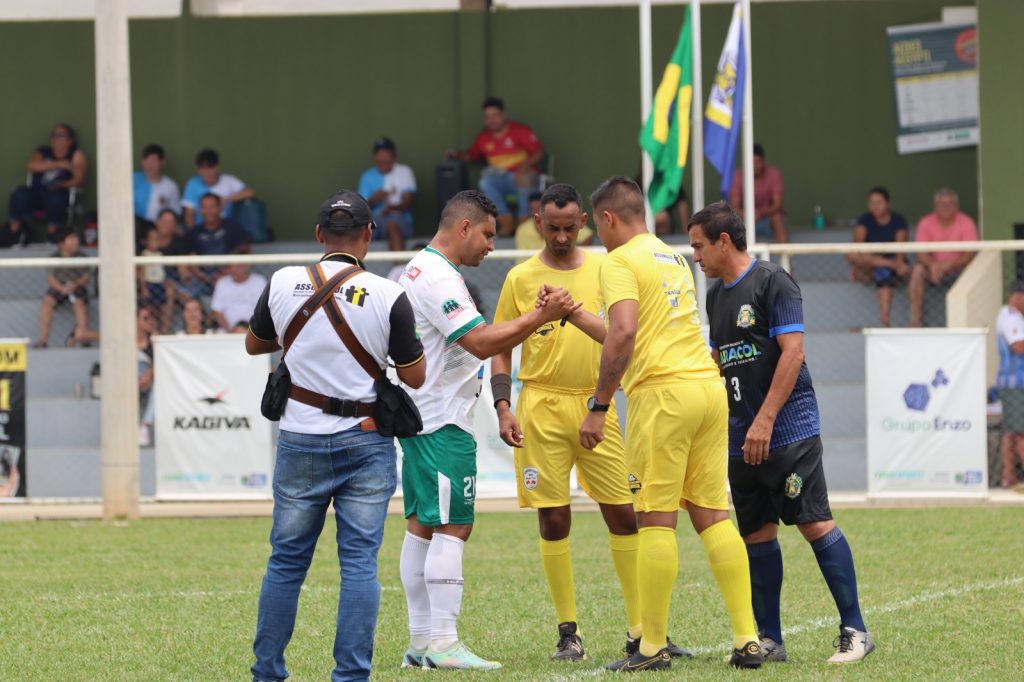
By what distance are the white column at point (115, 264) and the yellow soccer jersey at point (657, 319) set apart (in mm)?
7153

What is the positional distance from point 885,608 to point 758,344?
215 centimetres

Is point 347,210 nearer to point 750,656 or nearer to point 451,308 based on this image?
point 451,308

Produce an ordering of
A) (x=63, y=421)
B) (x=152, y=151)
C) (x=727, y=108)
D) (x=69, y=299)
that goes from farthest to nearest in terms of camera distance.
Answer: (x=152, y=151), (x=69, y=299), (x=63, y=421), (x=727, y=108)

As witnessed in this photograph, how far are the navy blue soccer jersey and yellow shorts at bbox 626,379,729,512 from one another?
0.71 feet

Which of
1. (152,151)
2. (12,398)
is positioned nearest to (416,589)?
(12,398)

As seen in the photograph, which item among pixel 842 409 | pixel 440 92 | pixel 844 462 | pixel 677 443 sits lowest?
pixel 844 462

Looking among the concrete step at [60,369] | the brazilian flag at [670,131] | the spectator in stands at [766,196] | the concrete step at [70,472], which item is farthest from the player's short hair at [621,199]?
the spectator in stands at [766,196]

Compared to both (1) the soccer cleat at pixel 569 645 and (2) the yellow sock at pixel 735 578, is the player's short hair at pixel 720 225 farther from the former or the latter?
(1) the soccer cleat at pixel 569 645

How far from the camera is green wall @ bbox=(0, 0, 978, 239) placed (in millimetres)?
20625

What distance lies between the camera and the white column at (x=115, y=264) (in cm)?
1323

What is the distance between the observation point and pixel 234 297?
16141 millimetres

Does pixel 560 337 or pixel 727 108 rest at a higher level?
pixel 727 108

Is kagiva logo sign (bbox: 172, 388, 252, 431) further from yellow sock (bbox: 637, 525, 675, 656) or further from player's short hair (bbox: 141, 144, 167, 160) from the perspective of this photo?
yellow sock (bbox: 637, 525, 675, 656)

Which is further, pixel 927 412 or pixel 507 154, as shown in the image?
pixel 507 154
